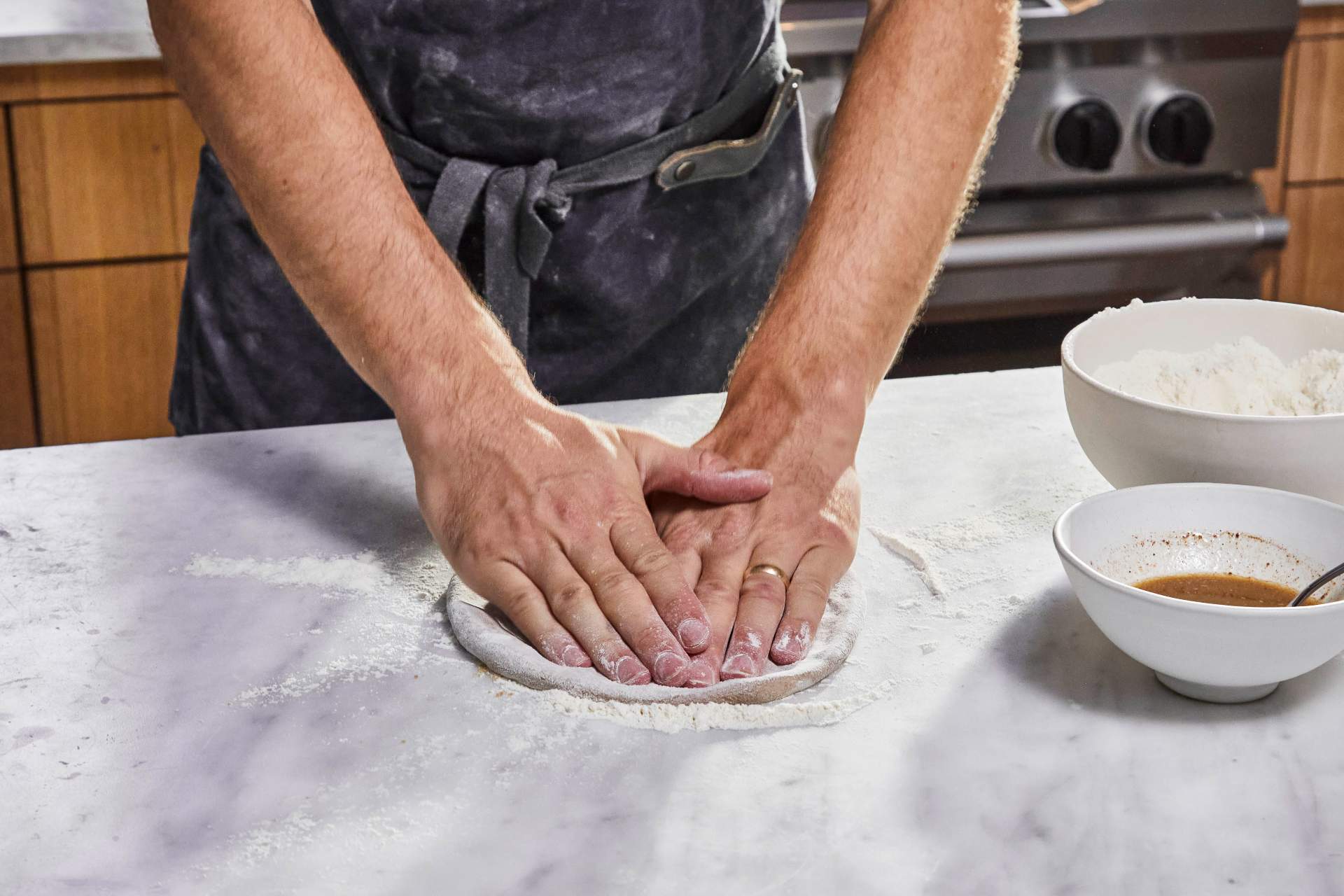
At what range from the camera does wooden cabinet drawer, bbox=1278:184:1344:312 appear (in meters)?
2.06

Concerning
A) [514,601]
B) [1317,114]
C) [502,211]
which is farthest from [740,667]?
[1317,114]

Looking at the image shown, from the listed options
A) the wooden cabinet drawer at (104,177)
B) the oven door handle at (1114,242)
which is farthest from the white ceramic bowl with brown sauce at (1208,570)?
the wooden cabinet drawer at (104,177)

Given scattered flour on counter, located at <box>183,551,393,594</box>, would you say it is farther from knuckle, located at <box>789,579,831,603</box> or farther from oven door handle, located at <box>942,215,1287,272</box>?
oven door handle, located at <box>942,215,1287,272</box>

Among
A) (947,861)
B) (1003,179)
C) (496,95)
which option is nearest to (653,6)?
(496,95)

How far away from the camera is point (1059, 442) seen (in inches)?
34.7

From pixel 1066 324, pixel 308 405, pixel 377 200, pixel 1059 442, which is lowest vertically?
pixel 1066 324

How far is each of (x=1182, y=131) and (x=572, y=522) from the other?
4.88 feet

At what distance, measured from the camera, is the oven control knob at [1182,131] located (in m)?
1.87

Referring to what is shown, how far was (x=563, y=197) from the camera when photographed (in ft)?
3.44

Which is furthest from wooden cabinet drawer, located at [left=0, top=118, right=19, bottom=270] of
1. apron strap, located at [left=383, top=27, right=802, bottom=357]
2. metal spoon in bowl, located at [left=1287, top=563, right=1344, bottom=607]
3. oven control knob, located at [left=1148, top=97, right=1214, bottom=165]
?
metal spoon in bowl, located at [left=1287, top=563, right=1344, bottom=607]

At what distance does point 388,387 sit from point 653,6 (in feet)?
1.36

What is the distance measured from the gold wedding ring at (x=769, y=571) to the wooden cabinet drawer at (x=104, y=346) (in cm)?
133

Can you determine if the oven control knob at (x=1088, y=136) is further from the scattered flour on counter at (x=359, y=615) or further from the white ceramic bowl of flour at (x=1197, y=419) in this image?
the scattered flour on counter at (x=359, y=615)

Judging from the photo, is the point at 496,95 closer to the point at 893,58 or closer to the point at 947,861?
the point at 893,58
